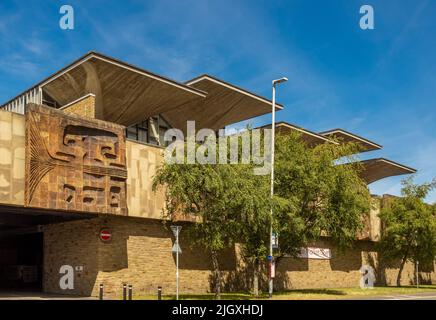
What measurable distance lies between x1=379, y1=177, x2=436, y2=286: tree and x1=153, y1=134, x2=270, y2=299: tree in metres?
24.1

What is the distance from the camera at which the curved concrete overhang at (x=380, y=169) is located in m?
55.8

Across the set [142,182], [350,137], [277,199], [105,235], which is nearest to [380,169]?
[350,137]

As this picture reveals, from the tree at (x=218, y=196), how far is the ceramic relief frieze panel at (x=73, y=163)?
2.96 meters

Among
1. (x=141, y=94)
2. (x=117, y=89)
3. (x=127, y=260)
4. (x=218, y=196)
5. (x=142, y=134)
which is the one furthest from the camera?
(x=142, y=134)

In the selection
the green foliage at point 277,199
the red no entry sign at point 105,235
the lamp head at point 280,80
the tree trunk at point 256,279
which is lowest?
the tree trunk at point 256,279

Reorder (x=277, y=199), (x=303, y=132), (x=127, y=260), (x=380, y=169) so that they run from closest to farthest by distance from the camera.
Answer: (x=277, y=199) → (x=127, y=260) → (x=303, y=132) → (x=380, y=169)

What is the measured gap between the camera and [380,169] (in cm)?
5806

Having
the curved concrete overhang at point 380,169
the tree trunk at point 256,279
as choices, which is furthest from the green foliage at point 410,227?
the tree trunk at point 256,279

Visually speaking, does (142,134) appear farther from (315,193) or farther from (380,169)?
(380,169)

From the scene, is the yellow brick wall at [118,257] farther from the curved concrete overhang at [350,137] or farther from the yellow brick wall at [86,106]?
the curved concrete overhang at [350,137]

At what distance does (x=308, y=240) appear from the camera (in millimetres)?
35094

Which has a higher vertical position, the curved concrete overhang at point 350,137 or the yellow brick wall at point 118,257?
the curved concrete overhang at point 350,137

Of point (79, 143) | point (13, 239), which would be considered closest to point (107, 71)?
point (79, 143)

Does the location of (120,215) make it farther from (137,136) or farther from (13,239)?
(13,239)
